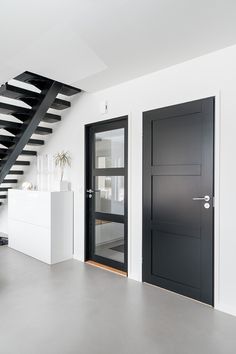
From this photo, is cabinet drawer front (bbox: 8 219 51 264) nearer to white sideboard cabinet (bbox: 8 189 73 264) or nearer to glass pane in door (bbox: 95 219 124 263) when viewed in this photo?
white sideboard cabinet (bbox: 8 189 73 264)

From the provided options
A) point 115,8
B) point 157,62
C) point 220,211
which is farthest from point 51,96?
point 220,211

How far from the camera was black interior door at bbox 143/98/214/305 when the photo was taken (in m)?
2.61

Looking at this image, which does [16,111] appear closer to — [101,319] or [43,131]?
[43,131]

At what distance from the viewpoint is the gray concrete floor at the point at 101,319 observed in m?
1.93

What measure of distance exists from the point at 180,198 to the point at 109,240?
4.71ft

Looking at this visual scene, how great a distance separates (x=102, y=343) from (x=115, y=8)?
8.67ft

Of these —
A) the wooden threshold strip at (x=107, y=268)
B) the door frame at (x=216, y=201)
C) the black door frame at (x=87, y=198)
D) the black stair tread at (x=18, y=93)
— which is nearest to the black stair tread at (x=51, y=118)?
the black stair tread at (x=18, y=93)

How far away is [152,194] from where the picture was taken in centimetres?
308

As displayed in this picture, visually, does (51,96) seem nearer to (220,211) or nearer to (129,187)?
(129,187)

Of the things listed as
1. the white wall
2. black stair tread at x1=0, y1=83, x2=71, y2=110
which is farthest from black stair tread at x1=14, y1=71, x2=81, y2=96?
the white wall

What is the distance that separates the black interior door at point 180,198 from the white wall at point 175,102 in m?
0.10

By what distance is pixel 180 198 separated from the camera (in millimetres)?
2832

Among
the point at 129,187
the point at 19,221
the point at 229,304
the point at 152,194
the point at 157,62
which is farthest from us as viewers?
the point at 19,221

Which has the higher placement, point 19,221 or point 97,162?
point 97,162
